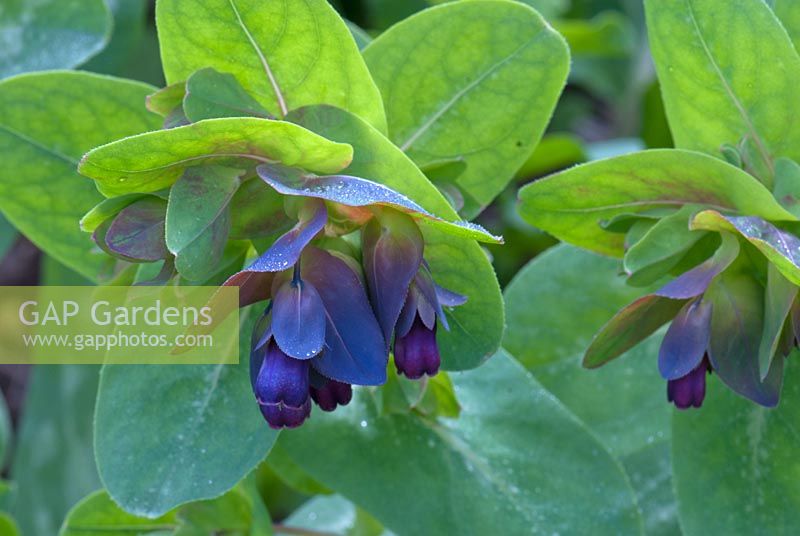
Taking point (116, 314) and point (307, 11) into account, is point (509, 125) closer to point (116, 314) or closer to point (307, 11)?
point (307, 11)

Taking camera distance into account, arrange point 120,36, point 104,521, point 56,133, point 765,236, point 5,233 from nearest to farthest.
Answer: point 765,236 → point 56,133 → point 104,521 → point 5,233 → point 120,36

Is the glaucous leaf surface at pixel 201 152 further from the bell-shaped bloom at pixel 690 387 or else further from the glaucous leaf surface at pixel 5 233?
the glaucous leaf surface at pixel 5 233

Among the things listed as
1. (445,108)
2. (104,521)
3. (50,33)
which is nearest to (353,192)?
(445,108)

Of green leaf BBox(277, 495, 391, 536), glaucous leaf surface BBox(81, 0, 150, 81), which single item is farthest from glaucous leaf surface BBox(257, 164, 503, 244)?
glaucous leaf surface BBox(81, 0, 150, 81)

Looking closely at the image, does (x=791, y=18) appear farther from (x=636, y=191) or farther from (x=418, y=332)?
(x=418, y=332)

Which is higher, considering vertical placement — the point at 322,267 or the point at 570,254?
the point at 322,267

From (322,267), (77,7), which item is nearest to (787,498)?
(322,267)

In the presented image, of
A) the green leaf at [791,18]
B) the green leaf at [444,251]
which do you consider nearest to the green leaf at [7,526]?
the green leaf at [444,251]
